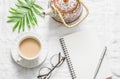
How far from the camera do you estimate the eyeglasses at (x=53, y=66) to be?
4.42ft

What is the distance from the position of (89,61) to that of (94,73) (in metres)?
0.04

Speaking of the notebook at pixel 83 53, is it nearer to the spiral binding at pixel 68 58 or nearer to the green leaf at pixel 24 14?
the spiral binding at pixel 68 58

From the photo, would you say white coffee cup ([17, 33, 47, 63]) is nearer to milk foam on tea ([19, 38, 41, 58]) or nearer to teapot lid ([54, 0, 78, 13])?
milk foam on tea ([19, 38, 41, 58])

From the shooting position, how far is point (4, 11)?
1.38m

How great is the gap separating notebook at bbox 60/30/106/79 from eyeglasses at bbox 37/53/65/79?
22mm

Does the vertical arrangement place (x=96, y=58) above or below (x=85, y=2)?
below

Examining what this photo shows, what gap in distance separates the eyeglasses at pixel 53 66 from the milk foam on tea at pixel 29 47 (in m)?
0.06

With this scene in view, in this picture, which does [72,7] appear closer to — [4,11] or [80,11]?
[80,11]

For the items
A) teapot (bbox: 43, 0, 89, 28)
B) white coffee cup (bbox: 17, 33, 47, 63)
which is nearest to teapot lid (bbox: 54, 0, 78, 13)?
teapot (bbox: 43, 0, 89, 28)

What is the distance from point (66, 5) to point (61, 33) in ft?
0.34

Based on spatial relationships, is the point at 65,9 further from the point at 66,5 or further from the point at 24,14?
the point at 24,14

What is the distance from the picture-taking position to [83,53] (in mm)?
1366

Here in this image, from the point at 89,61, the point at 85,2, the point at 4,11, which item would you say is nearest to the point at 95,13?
the point at 85,2

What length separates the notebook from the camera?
1355 mm
